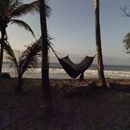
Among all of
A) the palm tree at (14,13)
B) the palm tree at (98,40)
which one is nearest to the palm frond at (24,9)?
the palm tree at (14,13)

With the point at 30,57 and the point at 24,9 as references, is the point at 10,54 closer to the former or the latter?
the point at 30,57

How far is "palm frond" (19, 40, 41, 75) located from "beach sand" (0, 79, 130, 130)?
0.91 meters

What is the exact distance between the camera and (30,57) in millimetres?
10297

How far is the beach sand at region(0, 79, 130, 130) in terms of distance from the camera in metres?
8.60

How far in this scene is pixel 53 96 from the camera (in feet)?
33.4

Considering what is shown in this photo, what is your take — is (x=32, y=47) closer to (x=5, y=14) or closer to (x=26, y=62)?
(x=26, y=62)

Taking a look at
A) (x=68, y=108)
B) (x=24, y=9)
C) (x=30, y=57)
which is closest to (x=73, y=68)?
(x=30, y=57)

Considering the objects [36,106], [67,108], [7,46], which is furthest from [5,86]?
[67,108]

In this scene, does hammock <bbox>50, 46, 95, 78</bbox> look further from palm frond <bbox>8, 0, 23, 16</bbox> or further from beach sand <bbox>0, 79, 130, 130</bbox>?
palm frond <bbox>8, 0, 23, 16</bbox>

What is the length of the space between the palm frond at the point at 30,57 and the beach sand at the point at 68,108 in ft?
2.97

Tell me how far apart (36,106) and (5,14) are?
20.6 ft

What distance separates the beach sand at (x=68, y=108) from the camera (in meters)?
8.60

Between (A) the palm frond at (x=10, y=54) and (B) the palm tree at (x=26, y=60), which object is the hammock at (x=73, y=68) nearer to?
(B) the palm tree at (x=26, y=60)

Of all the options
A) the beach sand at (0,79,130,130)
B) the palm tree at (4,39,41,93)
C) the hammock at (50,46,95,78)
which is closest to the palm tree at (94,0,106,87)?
the beach sand at (0,79,130,130)
